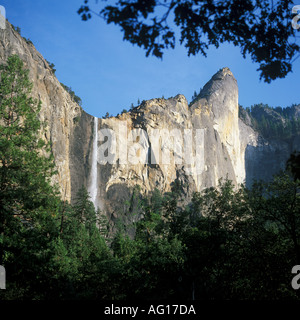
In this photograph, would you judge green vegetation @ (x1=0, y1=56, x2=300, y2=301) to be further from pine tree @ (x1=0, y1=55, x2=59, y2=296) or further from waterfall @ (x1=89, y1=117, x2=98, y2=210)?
waterfall @ (x1=89, y1=117, x2=98, y2=210)

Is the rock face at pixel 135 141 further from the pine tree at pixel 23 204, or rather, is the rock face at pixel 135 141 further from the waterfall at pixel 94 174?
the pine tree at pixel 23 204

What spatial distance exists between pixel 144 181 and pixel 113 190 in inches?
312

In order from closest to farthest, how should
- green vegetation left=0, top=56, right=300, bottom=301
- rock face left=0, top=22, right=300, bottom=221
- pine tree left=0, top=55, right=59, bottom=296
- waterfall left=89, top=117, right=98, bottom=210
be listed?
green vegetation left=0, top=56, right=300, bottom=301, pine tree left=0, top=55, right=59, bottom=296, rock face left=0, top=22, right=300, bottom=221, waterfall left=89, top=117, right=98, bottom=210

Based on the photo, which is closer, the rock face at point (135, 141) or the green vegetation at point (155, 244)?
the green vegetation at point (155, 244)

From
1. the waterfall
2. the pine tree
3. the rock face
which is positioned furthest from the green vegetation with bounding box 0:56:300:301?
the waterfall

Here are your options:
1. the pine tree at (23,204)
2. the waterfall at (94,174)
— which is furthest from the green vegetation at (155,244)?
the waterfall at (94,174)

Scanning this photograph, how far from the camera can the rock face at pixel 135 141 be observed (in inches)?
1938

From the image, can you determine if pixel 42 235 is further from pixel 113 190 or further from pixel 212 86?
pixel 212 86

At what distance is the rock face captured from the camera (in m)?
49.2

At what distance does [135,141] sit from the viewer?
208 ft

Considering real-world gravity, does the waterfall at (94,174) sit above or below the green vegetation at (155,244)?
above

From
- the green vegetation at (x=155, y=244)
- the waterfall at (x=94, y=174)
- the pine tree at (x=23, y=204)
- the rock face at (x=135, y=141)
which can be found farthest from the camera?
the waterfall at (x=94, y=174)

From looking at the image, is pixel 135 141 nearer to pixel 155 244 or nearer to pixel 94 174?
pixel 94 174
